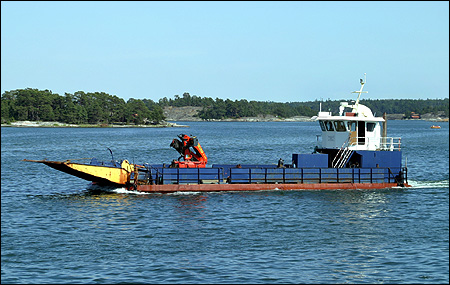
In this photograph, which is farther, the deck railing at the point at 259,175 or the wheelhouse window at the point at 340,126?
the wheelhouse window at the point at 340,126

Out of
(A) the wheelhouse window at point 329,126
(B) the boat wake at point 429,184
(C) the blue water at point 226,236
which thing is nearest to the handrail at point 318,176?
(C) the blue water at point 226,236

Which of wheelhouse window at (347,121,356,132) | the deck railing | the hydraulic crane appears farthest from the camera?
wheelhouse window at (347,121,356,132)

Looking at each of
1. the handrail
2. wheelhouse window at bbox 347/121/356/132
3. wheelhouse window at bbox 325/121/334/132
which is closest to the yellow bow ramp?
the handrail

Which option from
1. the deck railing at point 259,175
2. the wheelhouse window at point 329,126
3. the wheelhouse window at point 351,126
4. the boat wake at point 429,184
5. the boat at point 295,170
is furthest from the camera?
the boat wake at point 429,184

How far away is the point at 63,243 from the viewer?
25469 mm

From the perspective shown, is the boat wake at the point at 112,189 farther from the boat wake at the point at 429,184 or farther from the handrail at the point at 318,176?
the boat wake at the point at 429,184

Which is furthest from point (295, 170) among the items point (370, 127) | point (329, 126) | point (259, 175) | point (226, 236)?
point (226, 236)

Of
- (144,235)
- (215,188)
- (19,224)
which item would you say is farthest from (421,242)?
(19,224)

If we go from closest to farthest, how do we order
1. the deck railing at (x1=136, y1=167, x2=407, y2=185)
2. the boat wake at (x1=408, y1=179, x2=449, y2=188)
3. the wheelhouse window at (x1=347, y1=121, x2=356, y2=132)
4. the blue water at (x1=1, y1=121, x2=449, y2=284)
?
the blue water at (x1=1, y1=121, x2=449, y2=284), the deck railing at (x1=136, y1=167, x2=407, y2=185), the wheelhouse window at (x1=347, y1=121, x2=356, y2=132), the boat wake at (x1=408, y1=179, x2=449, y2=188)

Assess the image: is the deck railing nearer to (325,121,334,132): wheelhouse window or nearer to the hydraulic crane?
the hydraulic crane

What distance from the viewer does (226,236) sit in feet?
88.6

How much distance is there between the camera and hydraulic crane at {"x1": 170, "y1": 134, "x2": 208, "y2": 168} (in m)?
39.6

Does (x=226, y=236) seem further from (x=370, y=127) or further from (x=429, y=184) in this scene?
(x=429, y=184)

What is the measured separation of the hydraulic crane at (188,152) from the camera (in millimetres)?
39594
